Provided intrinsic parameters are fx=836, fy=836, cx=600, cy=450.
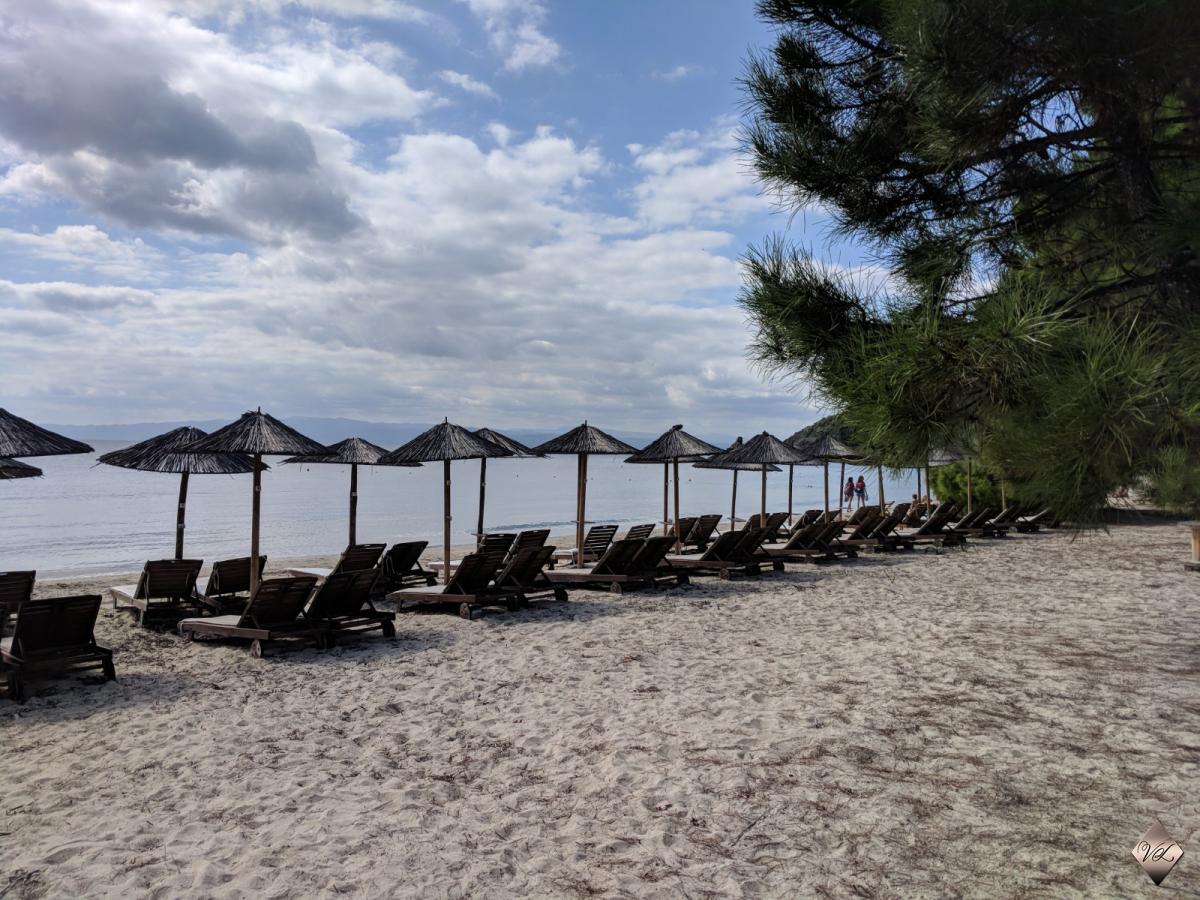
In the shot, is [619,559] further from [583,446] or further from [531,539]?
[583,446]

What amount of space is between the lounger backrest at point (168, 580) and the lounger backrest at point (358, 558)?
1.54 metres

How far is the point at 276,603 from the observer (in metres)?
7.72

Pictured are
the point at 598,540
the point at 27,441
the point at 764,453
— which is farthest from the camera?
the point at 764,453

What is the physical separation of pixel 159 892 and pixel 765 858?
247cm

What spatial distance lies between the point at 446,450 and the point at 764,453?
782 centimetres

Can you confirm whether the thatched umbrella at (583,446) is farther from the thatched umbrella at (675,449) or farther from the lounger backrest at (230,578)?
the lounger backrest at (230,578)

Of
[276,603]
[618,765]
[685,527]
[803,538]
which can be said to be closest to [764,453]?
[685,527]

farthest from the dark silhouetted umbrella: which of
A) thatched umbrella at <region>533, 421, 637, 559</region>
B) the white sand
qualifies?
the white sand

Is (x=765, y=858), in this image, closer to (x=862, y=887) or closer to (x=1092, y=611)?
(x=862, y=887)

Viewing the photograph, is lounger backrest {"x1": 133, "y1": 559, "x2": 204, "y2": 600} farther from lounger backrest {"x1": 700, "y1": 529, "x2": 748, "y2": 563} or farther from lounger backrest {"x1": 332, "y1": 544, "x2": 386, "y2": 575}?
lounger backrest {"x1": 700, "y1": 529, "x2": 748, "y2": 563}

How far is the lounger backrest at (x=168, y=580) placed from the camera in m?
8.98

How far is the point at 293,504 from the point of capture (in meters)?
47.8

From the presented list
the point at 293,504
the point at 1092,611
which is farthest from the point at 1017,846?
the point at 293,504

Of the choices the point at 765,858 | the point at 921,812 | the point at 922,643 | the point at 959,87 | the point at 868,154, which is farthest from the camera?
the point at 922,643
